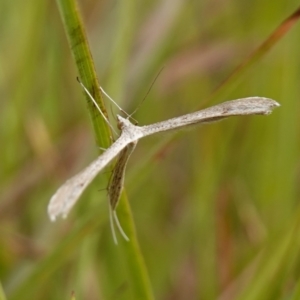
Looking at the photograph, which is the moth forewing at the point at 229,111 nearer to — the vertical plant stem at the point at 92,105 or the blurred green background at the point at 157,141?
the vertical plant stem at the point at 92,105

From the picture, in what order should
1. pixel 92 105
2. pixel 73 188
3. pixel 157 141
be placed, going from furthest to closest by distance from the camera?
pixel 157 141 < pixel 92 105 < pixel 73 188

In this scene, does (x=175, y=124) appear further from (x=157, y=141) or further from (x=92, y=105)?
(x=157, y=141)

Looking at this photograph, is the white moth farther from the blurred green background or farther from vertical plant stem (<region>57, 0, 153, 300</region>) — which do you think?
the blurred green background

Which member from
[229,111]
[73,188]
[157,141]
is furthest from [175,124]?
[157,141]

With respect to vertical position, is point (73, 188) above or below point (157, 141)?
above

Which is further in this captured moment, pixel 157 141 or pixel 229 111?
pixel 157 141

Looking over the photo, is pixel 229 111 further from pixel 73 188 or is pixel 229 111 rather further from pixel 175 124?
pixel 73 188

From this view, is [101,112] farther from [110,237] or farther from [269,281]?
[110,237]

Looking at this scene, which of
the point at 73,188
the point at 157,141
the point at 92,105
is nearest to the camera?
the point at 73,188
